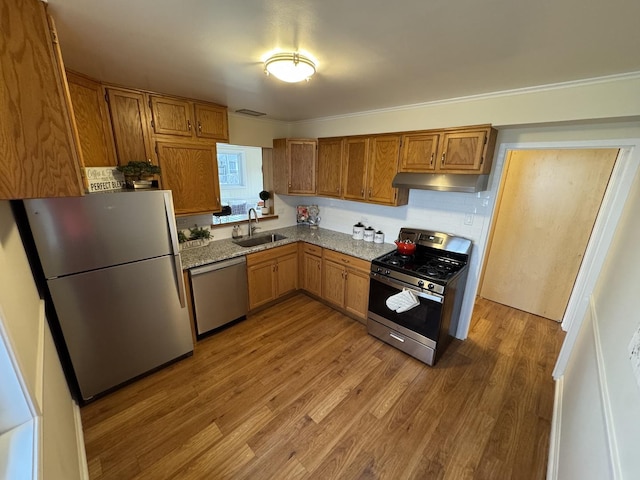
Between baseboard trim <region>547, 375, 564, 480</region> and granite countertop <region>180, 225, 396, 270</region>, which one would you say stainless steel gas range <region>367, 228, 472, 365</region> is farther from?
baseboard trim <region>547, 375, 564, 480</region>

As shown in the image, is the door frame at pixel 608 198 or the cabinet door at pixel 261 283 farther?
the cabinet door at pixel 261 283

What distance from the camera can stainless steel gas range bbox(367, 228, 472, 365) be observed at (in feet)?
7.67

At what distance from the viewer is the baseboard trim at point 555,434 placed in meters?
1.56

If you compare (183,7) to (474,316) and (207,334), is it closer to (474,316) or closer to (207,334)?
(207,334)

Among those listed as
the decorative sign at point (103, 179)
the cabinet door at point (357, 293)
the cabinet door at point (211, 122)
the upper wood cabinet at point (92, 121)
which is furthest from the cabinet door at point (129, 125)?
the cabinet door at point (357, 293)

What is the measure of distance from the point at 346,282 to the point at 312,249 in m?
0.65

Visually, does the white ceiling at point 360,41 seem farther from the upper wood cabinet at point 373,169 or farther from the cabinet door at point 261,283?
the cabinet door at point 261,283

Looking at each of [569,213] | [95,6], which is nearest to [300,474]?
[95,6]

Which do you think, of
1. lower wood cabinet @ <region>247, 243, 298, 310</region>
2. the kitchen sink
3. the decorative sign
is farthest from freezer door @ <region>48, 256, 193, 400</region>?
the kitchen sink

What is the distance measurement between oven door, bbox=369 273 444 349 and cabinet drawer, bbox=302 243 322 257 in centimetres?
84

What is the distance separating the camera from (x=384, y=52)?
4.75 ft

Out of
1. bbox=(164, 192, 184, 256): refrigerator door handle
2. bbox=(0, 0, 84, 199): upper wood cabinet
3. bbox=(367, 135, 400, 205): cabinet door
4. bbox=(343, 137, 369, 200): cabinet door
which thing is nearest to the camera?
bbox=(0, 0, 84, 199): upper wood cabinet

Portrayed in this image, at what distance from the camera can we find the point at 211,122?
2662 millimetres

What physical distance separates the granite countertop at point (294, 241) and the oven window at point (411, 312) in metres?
0.36
